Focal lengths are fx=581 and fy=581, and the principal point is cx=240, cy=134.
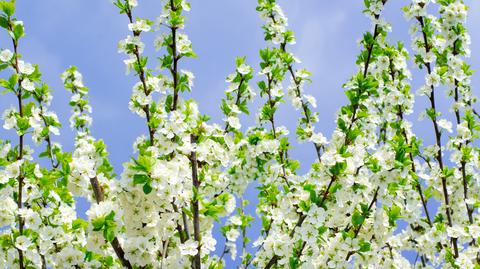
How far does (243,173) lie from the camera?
6012 mm

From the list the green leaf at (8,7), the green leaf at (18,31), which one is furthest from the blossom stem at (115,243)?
the green leaf at (8,7)

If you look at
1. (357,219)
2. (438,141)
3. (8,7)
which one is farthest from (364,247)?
(8,7)

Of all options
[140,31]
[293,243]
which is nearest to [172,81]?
[140,31]

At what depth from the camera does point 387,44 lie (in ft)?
25.9

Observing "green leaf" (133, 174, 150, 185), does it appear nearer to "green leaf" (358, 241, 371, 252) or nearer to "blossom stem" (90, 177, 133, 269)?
"blossom stem" (90, 177, 133, 269)

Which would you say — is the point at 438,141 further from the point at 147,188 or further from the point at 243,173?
the point at 147,188

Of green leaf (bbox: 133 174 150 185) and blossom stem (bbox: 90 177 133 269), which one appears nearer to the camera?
green leaf (bbox: 133 174 150 185)

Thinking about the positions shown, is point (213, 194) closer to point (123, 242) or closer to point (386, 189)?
point (123, 242)

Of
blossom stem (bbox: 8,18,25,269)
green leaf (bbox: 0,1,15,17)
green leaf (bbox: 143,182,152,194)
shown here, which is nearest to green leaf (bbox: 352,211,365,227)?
green leaf (bbox: 143,182,152,194)

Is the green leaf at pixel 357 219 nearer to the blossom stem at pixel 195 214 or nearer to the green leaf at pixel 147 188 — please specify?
the blossom stem at pixel 195 214

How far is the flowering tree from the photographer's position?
478 centimetres

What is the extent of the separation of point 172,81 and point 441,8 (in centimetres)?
397

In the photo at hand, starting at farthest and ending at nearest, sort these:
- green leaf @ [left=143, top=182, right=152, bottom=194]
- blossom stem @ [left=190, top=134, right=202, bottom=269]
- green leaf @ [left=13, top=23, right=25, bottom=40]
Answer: green leaf @ [left=13, top=23, right=25, bottom=40], blossom stem @ [left=190, top=134, right=202, bottom=269], green leaf @ [left=143, top=182, right=152, bottom=194]

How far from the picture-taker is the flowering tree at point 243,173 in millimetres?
4781
